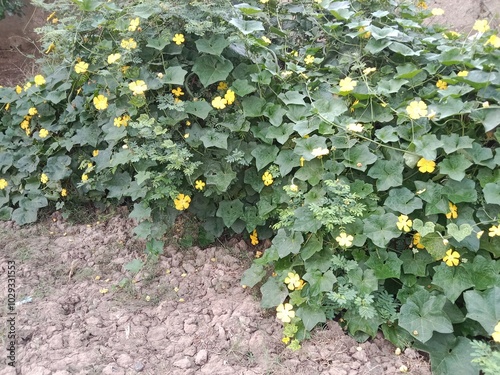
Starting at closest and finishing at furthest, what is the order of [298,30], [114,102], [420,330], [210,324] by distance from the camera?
[420,330], [210,324], [114,102], [298,30]

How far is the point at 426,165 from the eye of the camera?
2.08 meters

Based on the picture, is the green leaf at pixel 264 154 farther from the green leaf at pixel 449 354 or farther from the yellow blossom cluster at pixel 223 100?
the green leaf at pixel 449 354

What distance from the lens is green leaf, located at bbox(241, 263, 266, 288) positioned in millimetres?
2344

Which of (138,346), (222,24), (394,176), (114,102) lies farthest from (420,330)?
(114,102)

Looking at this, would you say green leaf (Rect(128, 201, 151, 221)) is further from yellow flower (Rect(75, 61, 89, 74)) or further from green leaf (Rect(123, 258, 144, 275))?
yellow flower (Rect(75, 61, 89, 74))

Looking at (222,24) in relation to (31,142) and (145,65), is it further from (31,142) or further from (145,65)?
(31,142)

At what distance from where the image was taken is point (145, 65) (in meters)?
2.51

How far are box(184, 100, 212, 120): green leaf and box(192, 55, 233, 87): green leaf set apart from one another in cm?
11

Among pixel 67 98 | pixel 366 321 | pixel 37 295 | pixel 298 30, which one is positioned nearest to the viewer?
pixel 366 321

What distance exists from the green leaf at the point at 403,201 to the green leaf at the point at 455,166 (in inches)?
6.7

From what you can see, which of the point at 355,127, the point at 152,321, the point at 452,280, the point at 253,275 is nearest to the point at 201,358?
the point at 152,321

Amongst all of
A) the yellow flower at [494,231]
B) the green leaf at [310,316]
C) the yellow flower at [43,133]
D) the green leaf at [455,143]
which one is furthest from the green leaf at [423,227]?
the yellow flower at [43,133]

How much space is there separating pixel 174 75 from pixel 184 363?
1.43m

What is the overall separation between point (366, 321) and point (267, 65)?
1400 mm
